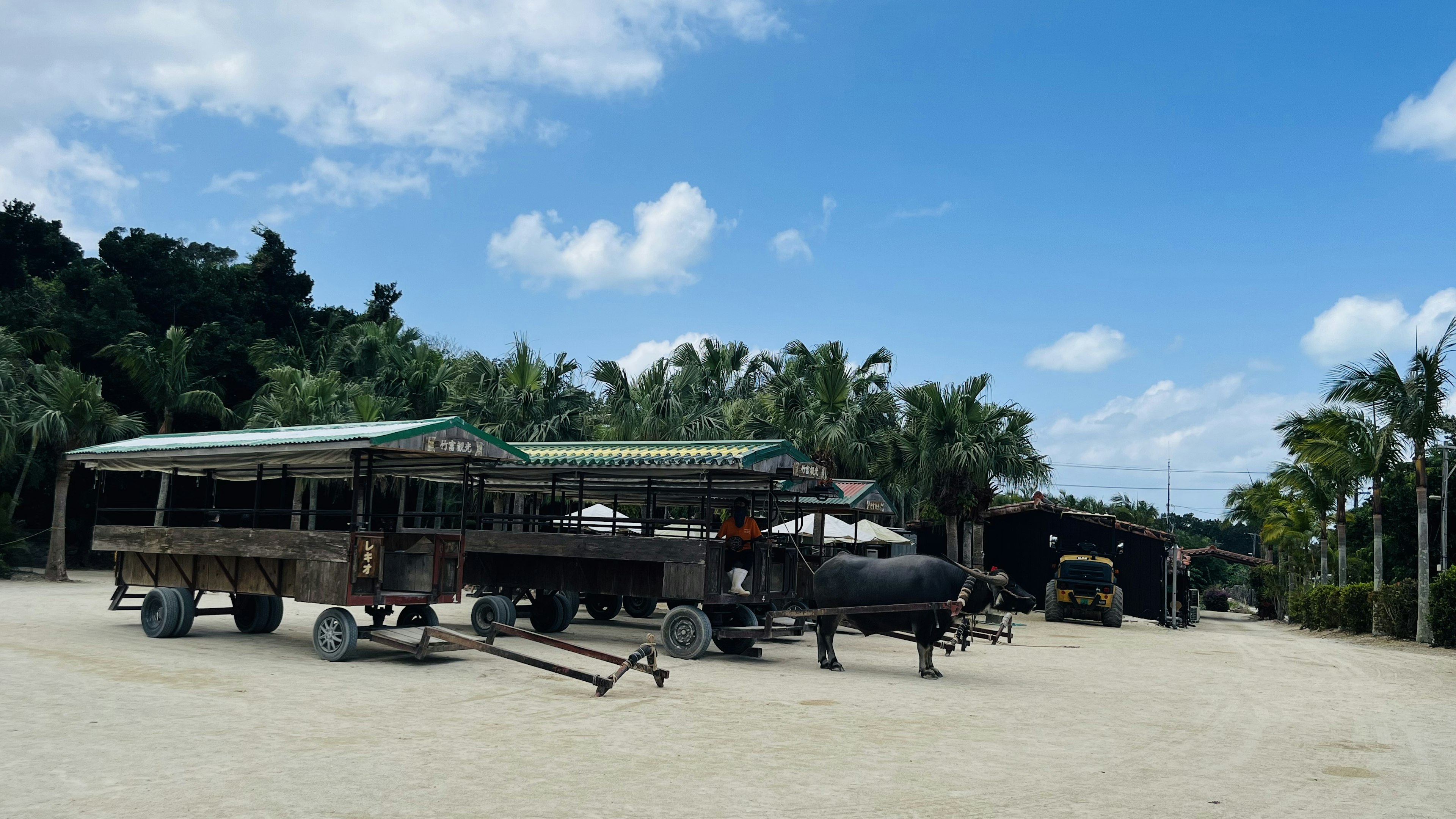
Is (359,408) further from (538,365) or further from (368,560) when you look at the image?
(368,560)

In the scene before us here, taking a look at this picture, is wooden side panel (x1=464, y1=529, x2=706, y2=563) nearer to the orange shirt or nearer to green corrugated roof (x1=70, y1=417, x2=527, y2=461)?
the orange shirt

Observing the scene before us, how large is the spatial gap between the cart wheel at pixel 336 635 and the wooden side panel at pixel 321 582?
16cm

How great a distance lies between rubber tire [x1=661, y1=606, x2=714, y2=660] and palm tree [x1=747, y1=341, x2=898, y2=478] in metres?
14.5

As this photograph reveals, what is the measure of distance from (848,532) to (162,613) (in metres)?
13.8

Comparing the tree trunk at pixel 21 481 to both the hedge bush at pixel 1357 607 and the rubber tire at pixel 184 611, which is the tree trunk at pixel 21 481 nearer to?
the rubber tire at pixel 184 611

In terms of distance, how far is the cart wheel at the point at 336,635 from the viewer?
13172mm

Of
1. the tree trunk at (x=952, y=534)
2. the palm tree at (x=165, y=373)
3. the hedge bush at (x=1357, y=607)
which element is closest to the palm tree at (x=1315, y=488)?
the hedge bush at (x=1357, y=607)

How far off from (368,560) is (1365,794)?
10557 mm

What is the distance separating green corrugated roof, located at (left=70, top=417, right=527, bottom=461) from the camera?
43.2 feet

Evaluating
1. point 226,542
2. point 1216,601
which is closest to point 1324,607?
point 1216,601

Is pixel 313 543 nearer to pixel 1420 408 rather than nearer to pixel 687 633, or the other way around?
pixel 687 633

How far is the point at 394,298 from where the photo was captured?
171ft

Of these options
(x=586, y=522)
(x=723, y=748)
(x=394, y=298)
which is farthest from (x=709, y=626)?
(x=394, y=298)

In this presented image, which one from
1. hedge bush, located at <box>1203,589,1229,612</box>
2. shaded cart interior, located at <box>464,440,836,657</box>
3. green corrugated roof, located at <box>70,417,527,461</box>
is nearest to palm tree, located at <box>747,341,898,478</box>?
shaded cart interior, located at <box>464,440,836,657</box>
